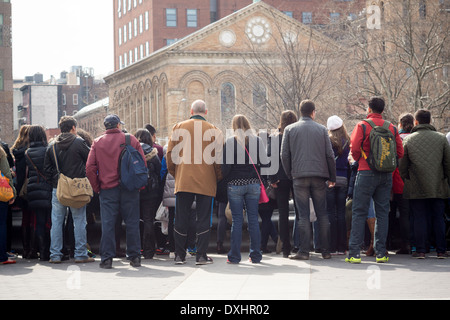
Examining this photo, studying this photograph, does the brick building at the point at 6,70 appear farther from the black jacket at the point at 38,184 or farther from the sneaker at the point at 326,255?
the sneaker at the point at 326,255

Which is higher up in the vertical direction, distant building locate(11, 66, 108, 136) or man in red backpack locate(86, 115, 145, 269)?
distant building locate(11, 66, 108, 136)

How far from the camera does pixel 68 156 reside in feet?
37.6

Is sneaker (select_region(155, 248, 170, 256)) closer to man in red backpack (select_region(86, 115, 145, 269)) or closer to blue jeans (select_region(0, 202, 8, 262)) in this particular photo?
man in red backpack (select_region(86, 115, 145, 269))

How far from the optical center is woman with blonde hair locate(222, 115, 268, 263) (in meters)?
11.0

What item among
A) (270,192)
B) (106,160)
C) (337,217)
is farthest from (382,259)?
(106,160)

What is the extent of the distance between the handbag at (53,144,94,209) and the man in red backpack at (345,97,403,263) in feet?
12.1

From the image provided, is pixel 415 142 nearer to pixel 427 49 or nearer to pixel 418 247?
pixel 418 247

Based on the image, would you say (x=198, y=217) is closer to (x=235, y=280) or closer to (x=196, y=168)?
(x=196, y=168)

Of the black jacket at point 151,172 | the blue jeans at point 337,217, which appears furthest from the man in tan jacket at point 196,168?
the blue jeans at point 337,217

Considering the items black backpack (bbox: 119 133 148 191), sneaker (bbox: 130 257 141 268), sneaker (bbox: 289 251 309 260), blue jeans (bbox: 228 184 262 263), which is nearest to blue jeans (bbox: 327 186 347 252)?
sneaker (bbox: 289 251 309 260)

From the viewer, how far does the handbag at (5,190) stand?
11.4m

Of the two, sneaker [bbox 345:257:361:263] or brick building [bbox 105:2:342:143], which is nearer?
sneaker [bbox 345:257:361:263]

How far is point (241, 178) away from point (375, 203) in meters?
1.88
